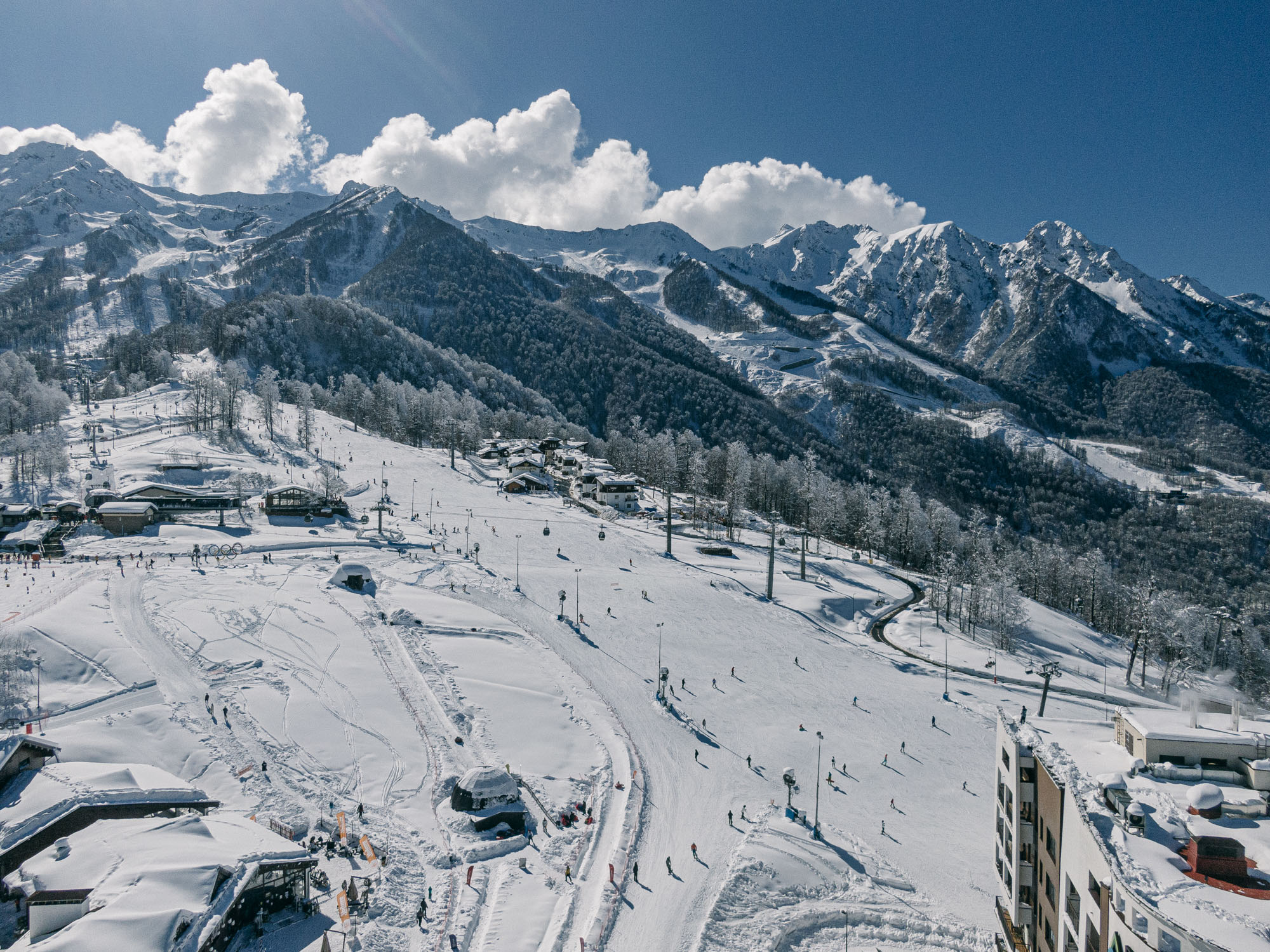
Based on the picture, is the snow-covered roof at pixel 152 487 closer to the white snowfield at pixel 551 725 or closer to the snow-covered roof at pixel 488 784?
the white snowfield at pixel 551 725

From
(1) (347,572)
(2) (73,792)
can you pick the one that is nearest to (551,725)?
(2) (73,792)

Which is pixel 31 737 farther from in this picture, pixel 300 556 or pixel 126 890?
pixel 300 556

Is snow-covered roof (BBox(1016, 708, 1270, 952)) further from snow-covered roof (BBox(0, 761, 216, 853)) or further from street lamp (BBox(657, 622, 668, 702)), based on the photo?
snow-covered roof (BBox(0, 761, 216, 853))

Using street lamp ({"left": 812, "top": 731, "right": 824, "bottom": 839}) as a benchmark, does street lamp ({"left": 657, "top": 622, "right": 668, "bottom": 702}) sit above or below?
above

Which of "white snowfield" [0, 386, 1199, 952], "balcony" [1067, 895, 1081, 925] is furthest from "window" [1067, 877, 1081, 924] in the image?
"white snowfield" [0, 386, 1199, 952]

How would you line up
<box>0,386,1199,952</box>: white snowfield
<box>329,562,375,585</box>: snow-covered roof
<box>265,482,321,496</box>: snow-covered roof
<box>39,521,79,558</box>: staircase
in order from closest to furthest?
<box>0,386,1199,952</box>: white snowfield
<box>329,562,375,585</box>: snow-covered roof
<box>39,521,79,558</box>: staircase
<box>265,482,321,496</box>: snow-covered roof

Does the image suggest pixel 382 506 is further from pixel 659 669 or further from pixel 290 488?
pixel 659 669

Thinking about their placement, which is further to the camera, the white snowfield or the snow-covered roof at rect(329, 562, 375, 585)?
the snow-covered roof at rect(329, 562, 375, 585)

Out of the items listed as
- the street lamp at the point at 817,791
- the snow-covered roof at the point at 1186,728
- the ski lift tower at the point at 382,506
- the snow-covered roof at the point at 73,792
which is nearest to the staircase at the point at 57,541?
the ski lift tower at the point at 382,506
